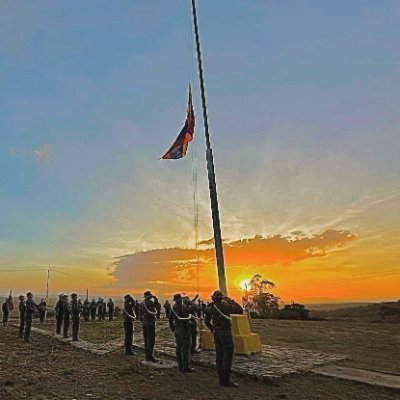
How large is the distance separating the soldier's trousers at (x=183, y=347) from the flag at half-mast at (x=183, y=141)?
6.15 metres

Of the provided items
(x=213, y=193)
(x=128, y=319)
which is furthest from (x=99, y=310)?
(x=213, y=193)

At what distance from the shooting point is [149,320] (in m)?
12.9

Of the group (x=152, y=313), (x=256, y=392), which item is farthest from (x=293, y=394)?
(x=152, y=313)

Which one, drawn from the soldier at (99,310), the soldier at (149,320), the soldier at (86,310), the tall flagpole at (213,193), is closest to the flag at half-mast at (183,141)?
the tall flagpole at (213,193)

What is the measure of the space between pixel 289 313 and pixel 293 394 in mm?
26248

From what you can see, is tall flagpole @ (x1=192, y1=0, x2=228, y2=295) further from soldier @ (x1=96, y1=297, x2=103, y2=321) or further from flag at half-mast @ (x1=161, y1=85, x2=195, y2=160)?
soldier @ (x1=96, y1=297, x2=103, y2=321)

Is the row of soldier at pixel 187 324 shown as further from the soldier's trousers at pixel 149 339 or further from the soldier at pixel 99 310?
the soldier at pixel 99 310

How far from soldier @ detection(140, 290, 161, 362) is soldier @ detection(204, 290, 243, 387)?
2.99 m

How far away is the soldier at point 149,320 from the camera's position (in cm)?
1266

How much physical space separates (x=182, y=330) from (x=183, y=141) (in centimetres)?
661

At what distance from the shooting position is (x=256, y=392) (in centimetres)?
912

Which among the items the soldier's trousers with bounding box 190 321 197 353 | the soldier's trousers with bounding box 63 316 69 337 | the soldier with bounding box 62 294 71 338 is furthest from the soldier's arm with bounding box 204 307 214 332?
the soldier's trousers with bounding box 63 316 69 337

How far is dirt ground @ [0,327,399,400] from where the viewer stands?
8.93m

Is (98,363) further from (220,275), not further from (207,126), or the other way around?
(207,126)
